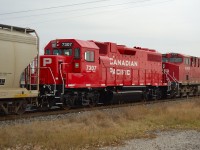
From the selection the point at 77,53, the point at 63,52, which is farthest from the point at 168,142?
the point at 63,52

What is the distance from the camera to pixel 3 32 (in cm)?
1379

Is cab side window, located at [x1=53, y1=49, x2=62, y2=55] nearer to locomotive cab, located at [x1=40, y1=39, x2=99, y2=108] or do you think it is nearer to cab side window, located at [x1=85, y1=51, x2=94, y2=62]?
locomotive cab, located at [x1=40, y1=39, x2=99, y2=108]

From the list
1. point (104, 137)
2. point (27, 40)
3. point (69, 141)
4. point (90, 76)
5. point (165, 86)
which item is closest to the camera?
point (69, 141)

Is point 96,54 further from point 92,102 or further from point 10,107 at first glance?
point 10,107

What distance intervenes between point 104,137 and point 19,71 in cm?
611

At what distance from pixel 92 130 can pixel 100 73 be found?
392 inches

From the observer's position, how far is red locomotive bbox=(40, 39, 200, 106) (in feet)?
58.0

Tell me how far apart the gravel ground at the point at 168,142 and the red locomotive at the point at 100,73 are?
7648 millimetres

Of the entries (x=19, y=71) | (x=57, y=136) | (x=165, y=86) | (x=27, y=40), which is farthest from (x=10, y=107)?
(x=165, y=86)

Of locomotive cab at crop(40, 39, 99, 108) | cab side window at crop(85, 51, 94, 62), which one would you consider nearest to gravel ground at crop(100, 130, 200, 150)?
locomotive cab at crop(40, 39, 99, 108)

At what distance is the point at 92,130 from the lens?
35.1 ft

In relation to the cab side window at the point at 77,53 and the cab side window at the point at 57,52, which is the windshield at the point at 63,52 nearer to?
the cab side window at the point at 57,52

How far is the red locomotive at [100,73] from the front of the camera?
17688 millimetres

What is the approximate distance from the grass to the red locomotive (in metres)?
3.79
